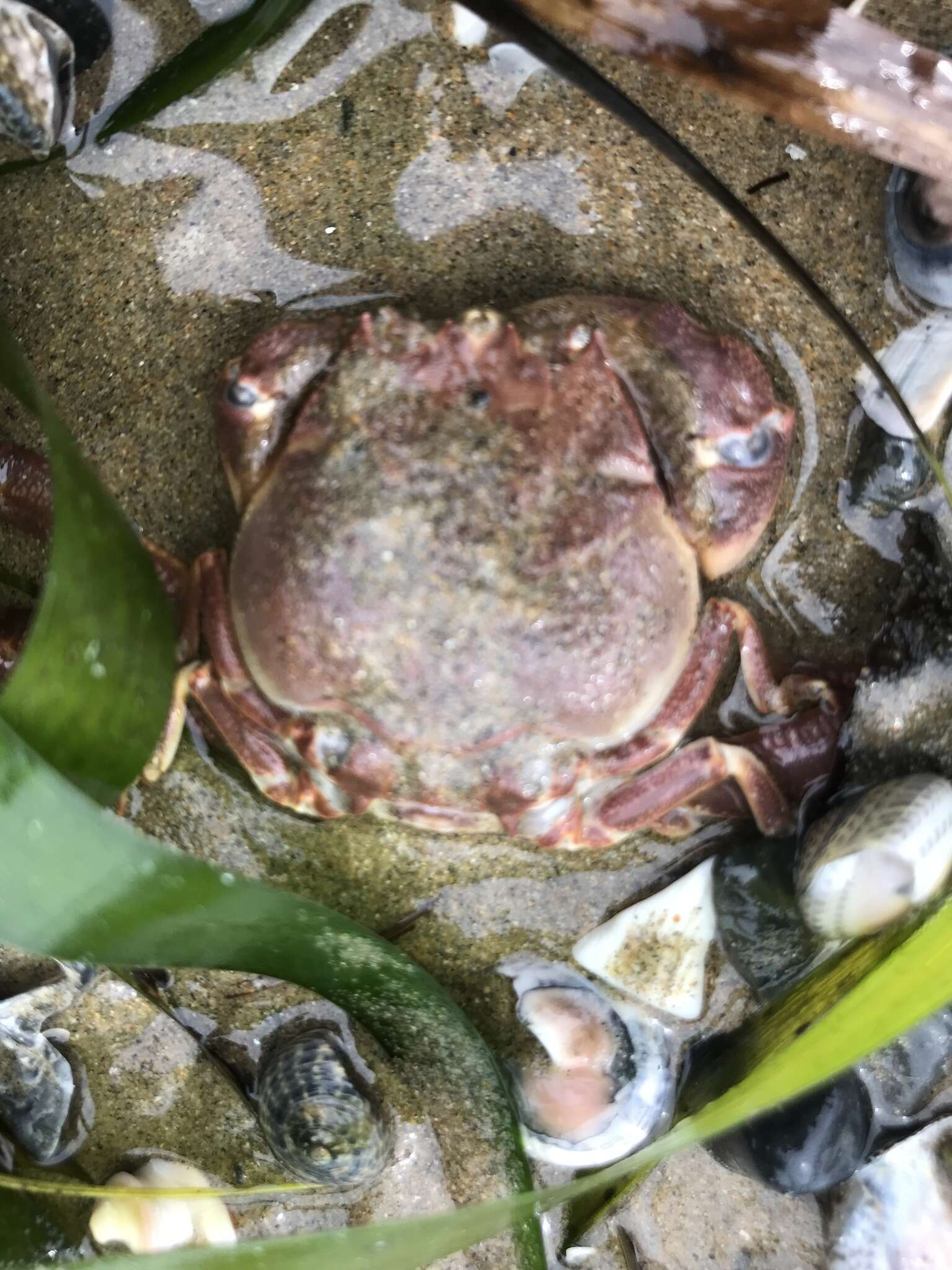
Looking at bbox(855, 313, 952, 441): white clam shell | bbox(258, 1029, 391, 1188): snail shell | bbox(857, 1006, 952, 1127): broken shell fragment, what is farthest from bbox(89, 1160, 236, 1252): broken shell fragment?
bbox(855, 313, 952, 441): white clam shell

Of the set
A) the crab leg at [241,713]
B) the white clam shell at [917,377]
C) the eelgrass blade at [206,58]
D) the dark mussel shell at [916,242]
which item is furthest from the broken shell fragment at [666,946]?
the eelgrass blade at [206,58]

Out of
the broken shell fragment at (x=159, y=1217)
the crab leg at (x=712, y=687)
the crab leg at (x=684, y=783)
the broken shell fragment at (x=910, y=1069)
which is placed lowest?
the broken shell fragment at (x=159, y=1217)

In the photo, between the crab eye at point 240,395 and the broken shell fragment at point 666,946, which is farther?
the broken shell fragment at point 666,946

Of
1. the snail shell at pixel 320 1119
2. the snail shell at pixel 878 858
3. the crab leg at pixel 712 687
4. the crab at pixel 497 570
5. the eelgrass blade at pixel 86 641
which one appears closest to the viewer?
the eelgrass blade at pixel 86 641

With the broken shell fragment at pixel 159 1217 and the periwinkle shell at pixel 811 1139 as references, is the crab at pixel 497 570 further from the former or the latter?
the broken shell fragment at pixel 159 1217

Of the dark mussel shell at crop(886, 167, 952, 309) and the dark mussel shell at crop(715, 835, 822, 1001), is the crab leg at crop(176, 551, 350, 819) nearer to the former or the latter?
the dark mussel shell at crop(715, 835, 822, 1001)

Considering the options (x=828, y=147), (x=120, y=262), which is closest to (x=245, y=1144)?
(x=120, y=262)

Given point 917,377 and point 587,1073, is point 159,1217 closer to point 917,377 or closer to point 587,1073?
point 587,1073

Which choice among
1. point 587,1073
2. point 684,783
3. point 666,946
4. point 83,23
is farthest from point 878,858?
point 83,23
